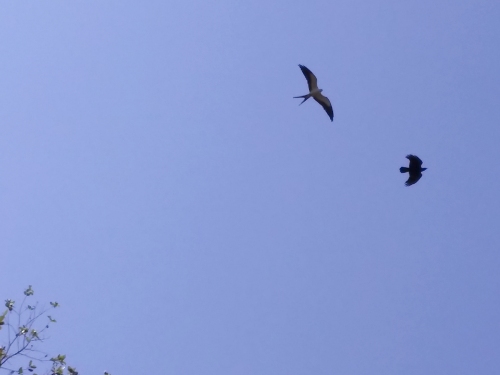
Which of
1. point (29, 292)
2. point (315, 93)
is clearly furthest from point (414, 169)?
point (29, 292)

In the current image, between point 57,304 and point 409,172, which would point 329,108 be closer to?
point 409,172

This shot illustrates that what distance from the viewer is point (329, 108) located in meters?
19.2

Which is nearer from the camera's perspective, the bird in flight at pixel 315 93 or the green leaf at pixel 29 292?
the green leaf at pixel 29 292

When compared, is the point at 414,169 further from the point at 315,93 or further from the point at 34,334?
the point at 34,334

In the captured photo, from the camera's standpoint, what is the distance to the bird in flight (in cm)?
1834

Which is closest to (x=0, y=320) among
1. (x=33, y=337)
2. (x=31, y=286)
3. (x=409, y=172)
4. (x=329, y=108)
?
(x=33, y=337)

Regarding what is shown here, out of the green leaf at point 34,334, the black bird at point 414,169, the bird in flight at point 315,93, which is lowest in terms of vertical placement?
the green leaf at point 34,334

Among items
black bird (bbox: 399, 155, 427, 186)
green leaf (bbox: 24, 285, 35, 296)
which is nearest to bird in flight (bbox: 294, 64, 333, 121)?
black bird (bbox: 399, 155, 427, 186)

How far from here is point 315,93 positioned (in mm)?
18766

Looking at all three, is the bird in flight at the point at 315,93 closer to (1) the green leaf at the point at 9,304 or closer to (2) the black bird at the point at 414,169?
(2) the black bird at the point at 414,169

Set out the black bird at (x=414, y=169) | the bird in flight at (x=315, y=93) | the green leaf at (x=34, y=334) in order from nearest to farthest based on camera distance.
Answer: the green leaf at (x=34, y=334), the black bird at (x=414, y=169), the bird in flight at (x=315, y=93)

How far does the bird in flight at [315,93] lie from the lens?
60.2 ft

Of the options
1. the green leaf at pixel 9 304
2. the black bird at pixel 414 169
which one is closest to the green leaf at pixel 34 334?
the green leaf at pixel 9 304

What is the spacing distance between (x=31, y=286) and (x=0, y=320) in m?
2.07
